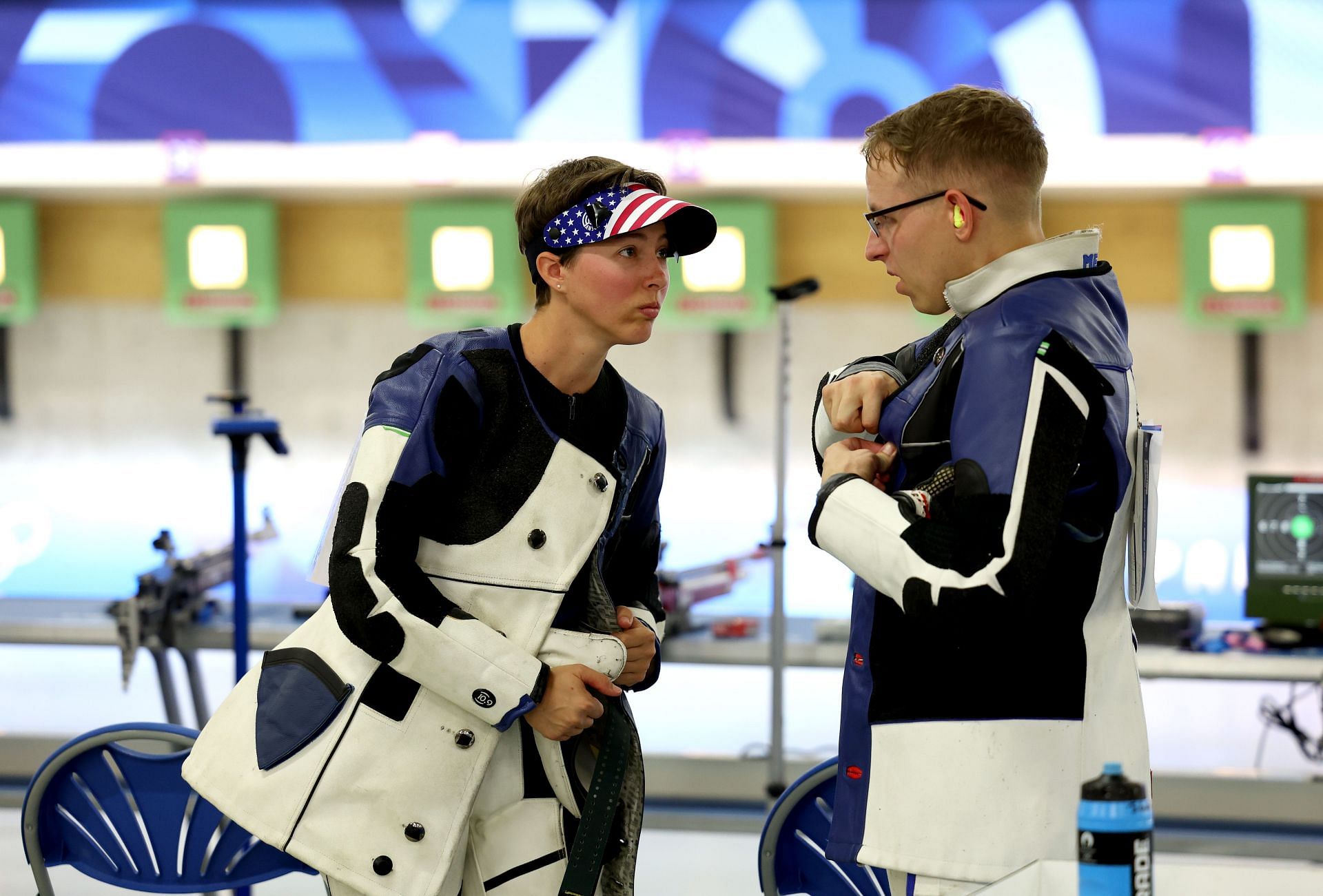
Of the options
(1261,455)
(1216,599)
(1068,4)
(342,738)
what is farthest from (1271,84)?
(342,738)

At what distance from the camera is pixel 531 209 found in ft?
5.35

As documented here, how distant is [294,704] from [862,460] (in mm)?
788

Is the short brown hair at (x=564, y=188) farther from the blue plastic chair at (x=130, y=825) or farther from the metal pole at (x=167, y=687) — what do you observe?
the metal pole at (x=167, y=687)

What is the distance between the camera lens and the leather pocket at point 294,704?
4.97 feet

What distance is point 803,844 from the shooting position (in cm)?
189

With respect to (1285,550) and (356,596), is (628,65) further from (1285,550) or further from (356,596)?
(356,596)

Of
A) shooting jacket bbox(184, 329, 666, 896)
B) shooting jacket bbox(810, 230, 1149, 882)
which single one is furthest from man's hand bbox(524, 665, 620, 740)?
shooting jacket bbox(810, 230, 1149, 882)

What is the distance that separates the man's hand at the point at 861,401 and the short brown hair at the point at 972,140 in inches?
9.1

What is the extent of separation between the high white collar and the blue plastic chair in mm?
1455

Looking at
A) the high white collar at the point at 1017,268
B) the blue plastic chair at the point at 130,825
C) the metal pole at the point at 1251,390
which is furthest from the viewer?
the metal pole at the point at 1251,390

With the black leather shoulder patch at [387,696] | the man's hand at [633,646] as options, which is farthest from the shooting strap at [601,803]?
the black leather shoulder patch at [387,696]

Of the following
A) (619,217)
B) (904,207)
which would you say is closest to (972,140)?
(904,207)

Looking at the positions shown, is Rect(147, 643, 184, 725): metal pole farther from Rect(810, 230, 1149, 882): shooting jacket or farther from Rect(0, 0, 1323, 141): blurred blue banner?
Rect(810, 230, 1149, 882): shooting jacket

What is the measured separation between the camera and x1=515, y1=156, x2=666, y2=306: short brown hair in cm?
159
